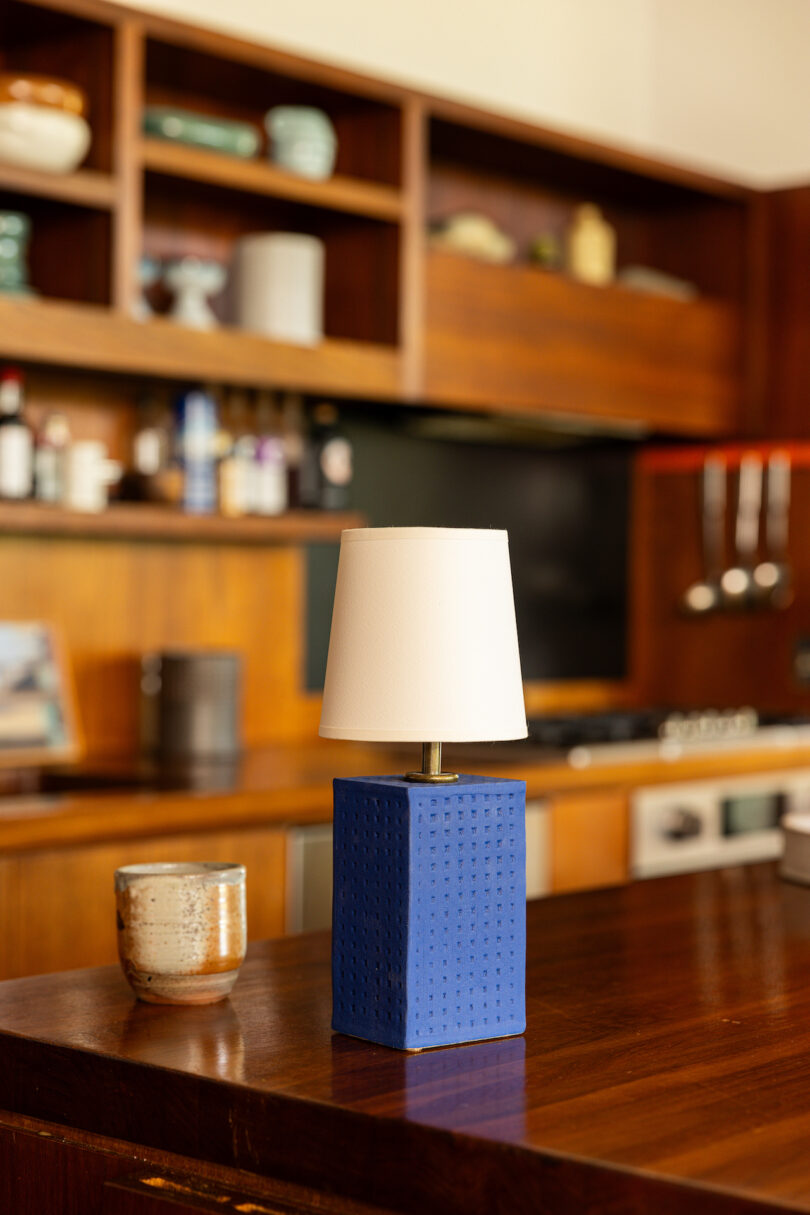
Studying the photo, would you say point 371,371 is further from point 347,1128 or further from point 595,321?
point 347,1128

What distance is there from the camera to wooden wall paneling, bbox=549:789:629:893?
132 inches

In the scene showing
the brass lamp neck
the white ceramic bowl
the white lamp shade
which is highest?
the white ceramic bowl

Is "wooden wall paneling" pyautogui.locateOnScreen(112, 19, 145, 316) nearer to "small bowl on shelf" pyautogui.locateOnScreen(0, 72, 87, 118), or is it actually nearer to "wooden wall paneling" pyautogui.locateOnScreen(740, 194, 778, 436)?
"small bowl on shelf" pyautogui.locateOnScreen(0, 72, 87, 118)

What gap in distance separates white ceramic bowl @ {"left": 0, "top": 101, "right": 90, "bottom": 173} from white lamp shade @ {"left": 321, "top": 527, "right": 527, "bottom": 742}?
182 centimetres

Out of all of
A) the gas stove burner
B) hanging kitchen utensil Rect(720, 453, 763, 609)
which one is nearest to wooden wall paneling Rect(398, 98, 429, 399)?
the gas stove burner

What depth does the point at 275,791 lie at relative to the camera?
9.42 feet

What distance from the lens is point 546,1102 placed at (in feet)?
3.73

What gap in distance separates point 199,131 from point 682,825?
1758 mm

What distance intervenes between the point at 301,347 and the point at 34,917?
134 centimetres

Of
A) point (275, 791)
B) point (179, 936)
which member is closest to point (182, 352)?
point (275, 791)

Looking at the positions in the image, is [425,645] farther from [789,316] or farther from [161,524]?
[789,316]

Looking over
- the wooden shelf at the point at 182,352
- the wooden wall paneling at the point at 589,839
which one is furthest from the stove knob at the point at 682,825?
the wooden shelf at the point at 182,352

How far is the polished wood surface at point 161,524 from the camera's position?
2990 millimetres

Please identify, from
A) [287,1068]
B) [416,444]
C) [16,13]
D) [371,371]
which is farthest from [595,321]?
[287,1068]
